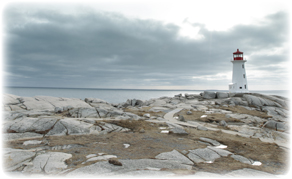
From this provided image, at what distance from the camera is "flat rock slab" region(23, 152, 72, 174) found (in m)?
6.61

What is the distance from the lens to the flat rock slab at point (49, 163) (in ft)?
21.7

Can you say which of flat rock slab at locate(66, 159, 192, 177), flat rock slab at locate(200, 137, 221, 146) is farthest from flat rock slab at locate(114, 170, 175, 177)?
flat rock slab at locate(200, 137, 221, 146)

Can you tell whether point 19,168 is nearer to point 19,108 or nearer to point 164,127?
point 164,127

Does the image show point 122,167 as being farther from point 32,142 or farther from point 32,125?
point 32,125

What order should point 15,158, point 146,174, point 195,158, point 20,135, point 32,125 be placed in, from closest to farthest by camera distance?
point 146,174
point 15,158
point 195,158
point 20,135
point 32,125

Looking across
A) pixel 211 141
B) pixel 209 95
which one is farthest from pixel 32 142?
pixel 209 95

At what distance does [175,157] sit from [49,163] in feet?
18.8

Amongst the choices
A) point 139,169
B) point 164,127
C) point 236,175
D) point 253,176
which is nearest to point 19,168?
point 139,169

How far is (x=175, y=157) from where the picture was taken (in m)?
8.43

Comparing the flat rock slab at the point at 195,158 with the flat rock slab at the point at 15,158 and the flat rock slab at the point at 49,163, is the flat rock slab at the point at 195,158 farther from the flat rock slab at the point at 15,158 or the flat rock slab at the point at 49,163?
the flat rock slab at the point at 15,158

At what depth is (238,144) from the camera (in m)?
11.1

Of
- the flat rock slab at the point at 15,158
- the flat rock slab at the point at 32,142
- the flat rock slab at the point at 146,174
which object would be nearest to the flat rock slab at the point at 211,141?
the flat rock slab at the point at 146,174

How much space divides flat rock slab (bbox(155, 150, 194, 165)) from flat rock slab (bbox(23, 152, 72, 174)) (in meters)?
4.37

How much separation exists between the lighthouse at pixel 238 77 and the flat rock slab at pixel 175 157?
45.7 m
